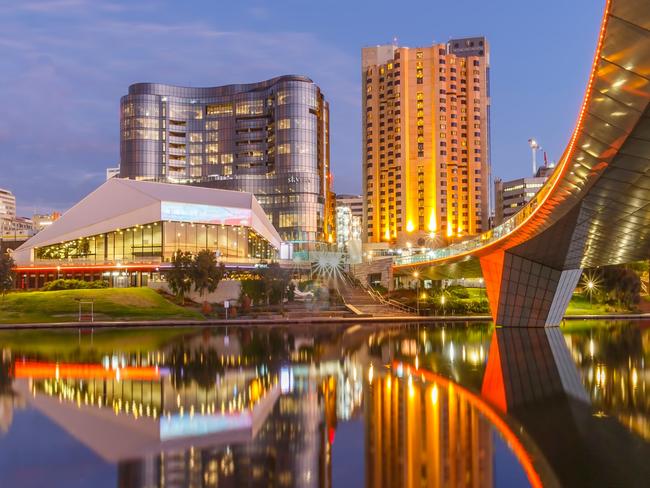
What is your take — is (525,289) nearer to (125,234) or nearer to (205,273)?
(205,273)

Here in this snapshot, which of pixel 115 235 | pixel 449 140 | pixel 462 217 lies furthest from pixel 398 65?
pixel 115 235

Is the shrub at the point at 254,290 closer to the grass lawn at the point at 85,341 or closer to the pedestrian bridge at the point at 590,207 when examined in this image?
the pedestrian bridge at the point at 590,207

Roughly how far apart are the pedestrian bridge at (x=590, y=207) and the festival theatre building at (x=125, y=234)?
128 feet

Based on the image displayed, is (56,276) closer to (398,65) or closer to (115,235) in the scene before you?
(115,235)

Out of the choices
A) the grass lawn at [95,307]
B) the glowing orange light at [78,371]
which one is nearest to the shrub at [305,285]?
the grass lawn at [95,307]

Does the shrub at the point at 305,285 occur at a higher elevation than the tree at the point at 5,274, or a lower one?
lower

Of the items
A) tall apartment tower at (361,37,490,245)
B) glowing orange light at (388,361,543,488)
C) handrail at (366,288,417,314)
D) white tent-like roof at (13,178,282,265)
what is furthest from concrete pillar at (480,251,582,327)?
tall apartment tower at (361,37,490,245)

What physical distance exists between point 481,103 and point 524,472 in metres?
165

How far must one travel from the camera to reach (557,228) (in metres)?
36.8

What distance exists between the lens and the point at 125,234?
95.6 metres

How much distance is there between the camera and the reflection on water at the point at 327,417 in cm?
1377

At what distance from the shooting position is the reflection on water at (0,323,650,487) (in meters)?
13.8

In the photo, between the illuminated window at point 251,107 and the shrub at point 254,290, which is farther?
the illuminated window at point 251,107

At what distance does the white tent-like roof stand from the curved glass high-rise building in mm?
56859
